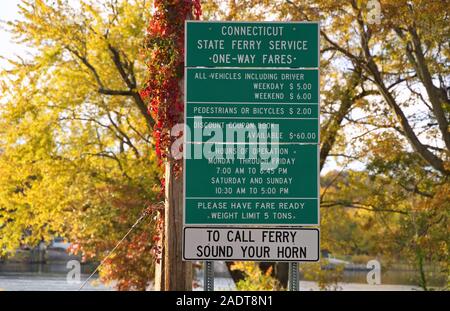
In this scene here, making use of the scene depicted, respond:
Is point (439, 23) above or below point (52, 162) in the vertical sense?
above

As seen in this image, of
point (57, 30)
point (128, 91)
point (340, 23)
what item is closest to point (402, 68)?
point (340, 23)

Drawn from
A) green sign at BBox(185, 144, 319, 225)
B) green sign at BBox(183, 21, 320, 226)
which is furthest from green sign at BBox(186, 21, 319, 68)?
green sign at BBox(185, 144, 319, 225)

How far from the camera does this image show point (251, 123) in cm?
884

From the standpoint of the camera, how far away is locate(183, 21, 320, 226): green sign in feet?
29.1

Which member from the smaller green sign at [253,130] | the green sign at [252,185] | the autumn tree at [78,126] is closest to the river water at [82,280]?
the autumn tree at [78,126]

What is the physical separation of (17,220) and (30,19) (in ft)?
23.7

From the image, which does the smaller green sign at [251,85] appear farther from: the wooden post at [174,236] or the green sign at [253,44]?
the wooden post at [174,236]

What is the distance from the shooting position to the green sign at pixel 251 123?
8.86 metres

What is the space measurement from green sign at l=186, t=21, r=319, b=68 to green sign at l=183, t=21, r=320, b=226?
0.04 ft

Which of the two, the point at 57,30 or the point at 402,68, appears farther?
the point at 57,30

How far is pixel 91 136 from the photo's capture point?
99.6 feet

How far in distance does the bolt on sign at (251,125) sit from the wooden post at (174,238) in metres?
2.04
